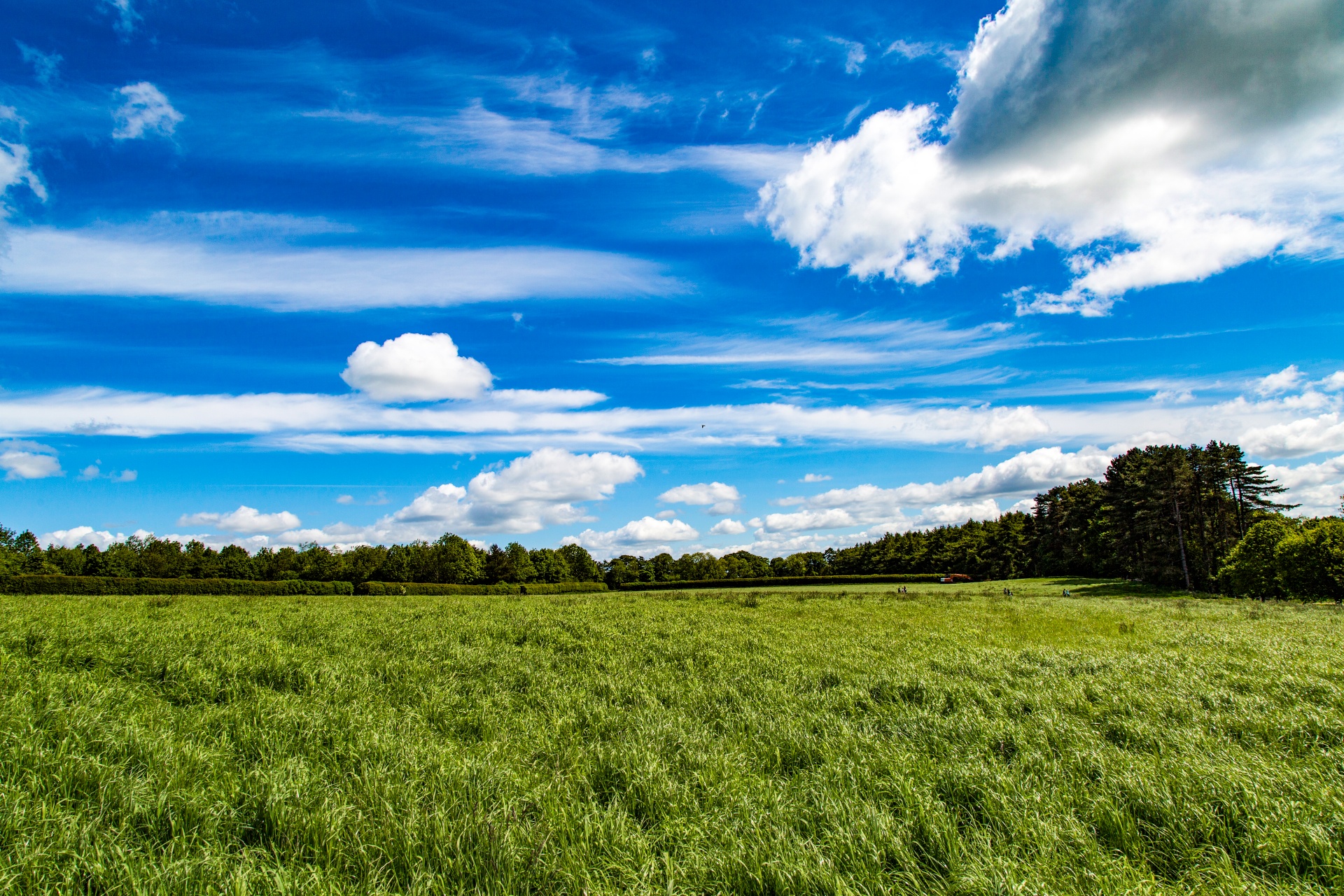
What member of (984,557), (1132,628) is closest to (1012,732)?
(1132,628)

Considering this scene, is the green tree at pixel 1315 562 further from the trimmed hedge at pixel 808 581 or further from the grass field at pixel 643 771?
the grass field at pixel 643 771

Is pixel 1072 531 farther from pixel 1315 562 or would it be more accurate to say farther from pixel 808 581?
pixel 1315 562

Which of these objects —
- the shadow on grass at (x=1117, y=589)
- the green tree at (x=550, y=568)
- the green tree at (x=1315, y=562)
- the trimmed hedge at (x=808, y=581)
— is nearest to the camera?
the green tree at (x=1315, y=562)

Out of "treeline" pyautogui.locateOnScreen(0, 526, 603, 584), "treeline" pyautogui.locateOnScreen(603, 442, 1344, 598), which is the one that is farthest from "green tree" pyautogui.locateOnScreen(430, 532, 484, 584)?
"treeline" pyautogui.locateOnScreen(603, 442, 1344, 598)

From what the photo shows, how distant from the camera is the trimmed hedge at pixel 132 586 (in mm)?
38281

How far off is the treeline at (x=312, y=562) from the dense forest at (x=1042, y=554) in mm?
287

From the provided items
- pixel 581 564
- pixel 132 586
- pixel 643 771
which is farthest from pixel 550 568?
pixel 643 771

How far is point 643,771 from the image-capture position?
639 centimetres

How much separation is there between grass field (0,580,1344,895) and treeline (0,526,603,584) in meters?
92.7

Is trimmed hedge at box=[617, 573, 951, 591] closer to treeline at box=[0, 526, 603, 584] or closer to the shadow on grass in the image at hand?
the shadow on grass

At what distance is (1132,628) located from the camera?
21.9 meters

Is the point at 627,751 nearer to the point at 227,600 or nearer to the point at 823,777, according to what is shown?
the point at 823,777

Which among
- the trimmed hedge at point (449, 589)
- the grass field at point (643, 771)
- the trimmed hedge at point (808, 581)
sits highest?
the grass field at point (643, 771)

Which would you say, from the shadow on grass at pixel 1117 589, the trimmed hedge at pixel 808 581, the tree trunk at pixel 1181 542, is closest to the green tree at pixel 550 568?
the trimmed hedge at pixel 808 581
